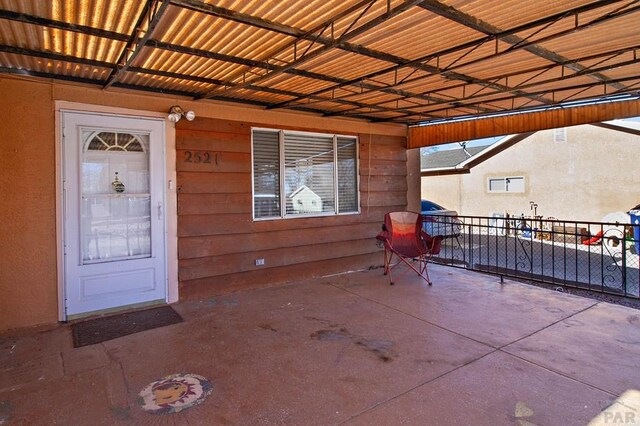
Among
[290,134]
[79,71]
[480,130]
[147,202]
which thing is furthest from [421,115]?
[79,71]

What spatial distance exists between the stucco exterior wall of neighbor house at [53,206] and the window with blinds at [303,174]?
159 mm

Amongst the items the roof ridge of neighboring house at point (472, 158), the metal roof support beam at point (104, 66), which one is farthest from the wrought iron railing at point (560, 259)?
the roof ridge of neighboring house at point (472, 158)

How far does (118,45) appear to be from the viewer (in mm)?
2891

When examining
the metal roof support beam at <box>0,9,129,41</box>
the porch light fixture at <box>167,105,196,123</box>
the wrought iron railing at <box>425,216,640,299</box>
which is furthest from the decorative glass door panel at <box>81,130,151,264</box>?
the wrought iron railing at <box>425,216,640,299</box>

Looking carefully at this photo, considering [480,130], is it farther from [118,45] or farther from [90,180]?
[90,180]

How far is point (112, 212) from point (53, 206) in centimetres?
53

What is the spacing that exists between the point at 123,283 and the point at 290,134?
2827 mm

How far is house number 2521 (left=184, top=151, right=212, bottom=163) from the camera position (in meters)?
4.36

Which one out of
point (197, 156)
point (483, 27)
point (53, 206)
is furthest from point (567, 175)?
point (53, 206)

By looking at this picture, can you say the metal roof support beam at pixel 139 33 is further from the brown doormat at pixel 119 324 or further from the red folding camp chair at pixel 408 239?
the red folding camp chair at pixel 408 239

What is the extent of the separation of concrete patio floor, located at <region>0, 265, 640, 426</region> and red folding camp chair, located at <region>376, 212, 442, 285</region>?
1027mm

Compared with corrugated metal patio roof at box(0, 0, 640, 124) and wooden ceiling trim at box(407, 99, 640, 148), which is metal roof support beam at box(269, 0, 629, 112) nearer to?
corrugated metal patio roof at box(0, 0, 640, 124)

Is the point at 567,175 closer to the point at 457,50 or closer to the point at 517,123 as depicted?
the point at 517,123

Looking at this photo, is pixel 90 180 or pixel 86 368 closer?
pixel 86 368
